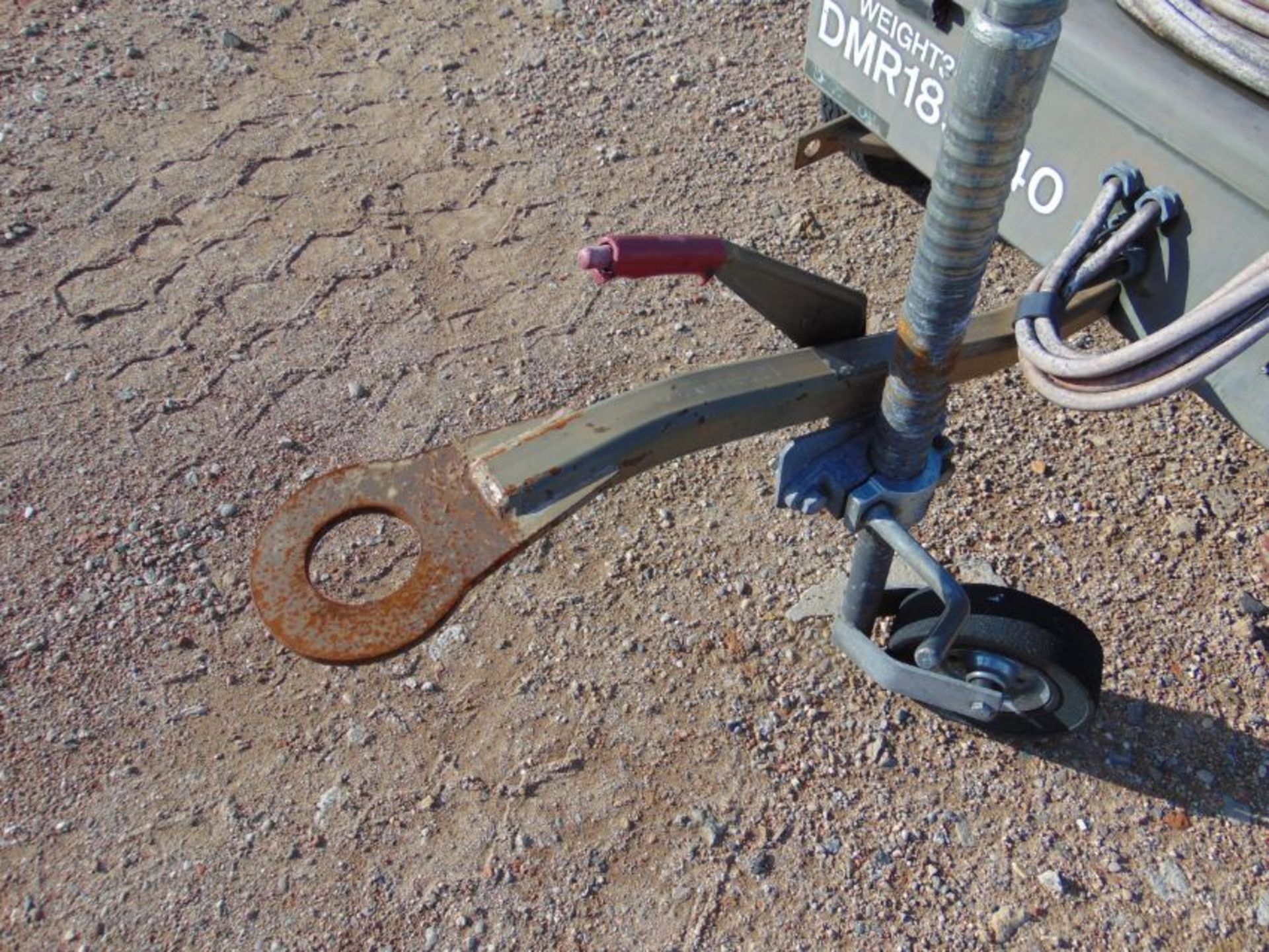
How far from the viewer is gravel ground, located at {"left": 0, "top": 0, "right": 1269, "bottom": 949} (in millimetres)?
2191

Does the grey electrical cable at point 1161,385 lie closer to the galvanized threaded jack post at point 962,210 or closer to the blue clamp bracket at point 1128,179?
the galvanized threaded jack post at point 962,210

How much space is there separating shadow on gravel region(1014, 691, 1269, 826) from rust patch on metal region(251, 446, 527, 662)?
4.84ft

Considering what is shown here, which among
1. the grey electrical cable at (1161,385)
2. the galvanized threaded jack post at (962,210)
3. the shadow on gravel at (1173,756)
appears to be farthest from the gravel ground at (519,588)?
the grey electrical cable at (1161,385)

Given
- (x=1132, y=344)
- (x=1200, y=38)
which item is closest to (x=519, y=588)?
(x=1132, y=344)

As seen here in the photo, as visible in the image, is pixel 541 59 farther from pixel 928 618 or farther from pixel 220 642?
pixel 928 618

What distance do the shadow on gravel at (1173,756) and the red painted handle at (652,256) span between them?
133 cm

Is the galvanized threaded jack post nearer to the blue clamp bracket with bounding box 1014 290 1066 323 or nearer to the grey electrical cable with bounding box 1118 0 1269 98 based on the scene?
the blue clamp bracket with bounding box 1014 290 1066 323

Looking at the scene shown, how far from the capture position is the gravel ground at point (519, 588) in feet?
7.19

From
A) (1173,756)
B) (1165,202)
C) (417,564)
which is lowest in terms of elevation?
(1173,756)

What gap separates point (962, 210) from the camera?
4.46 feet

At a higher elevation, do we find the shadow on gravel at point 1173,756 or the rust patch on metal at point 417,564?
the rust patch on metal at point 417,564

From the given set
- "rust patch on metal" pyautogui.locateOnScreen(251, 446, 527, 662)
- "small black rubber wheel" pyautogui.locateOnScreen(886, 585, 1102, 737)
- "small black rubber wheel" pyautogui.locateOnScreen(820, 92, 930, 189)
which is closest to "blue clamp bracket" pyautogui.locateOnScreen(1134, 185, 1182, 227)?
"small black rubber wheel" pyautogui.locateOnScreen(886, 585, 1102, 737)

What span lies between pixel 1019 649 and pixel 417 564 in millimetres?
1145

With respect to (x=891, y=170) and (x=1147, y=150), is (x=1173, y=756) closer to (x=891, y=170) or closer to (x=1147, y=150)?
(x=1147, y=150)
